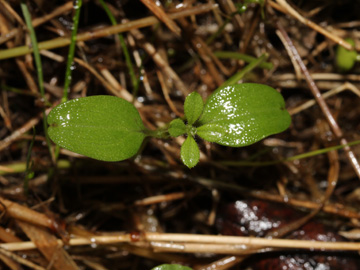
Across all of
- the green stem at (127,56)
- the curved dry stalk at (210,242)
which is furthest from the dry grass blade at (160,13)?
the curved dry stalk at (210,242)

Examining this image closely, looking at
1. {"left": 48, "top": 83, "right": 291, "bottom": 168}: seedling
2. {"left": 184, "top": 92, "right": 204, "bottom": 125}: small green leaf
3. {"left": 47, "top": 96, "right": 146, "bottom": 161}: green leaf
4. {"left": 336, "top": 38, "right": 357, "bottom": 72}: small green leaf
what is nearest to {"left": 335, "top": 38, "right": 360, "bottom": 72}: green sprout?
{"left": 336, "top": 38, "right": 357, "bottom": 72}: small green leaf

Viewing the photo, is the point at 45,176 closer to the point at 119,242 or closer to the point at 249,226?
the point at 119,242

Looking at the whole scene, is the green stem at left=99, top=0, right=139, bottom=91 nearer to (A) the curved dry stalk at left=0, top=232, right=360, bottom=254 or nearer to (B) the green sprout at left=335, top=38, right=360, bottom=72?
(A) the curved dry stalk at left=0, top=232, right=360, bottom=254

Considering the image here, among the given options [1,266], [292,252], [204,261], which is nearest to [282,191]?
[292,252]

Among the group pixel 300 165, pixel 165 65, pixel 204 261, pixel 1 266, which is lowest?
pixel 204 261

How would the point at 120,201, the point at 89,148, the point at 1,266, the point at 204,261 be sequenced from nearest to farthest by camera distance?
the point at 89,148, the point at 1,266, the point at 204,261, the point at 120,201

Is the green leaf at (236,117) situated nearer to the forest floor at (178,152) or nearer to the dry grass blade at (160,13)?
the forest floor at (178,152)
